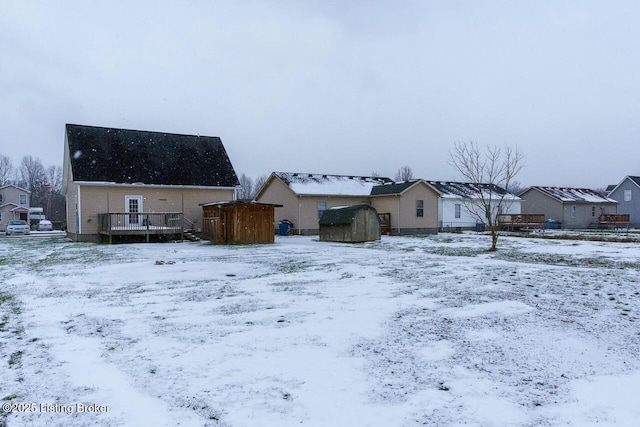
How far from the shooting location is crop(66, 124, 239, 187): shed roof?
26.3 m

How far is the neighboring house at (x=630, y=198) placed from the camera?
48594 mm

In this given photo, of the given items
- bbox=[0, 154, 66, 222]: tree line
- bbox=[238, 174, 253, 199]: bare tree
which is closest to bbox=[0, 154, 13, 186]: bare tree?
bbox=[0, 154, 66, 222]: tree line

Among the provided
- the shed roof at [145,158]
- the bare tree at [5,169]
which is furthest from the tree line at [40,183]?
the shed roof at [145,158]

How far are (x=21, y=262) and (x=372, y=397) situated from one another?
49.7 ft

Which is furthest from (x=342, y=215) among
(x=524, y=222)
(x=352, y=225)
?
(x=524, y=222)

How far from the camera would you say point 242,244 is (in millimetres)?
22750

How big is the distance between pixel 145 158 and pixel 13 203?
45950 millimetres

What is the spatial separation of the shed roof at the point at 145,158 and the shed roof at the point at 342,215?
7645 mm

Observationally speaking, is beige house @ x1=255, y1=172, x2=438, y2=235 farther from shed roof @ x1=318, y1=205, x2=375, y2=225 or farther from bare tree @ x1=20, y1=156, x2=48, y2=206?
bare tree @ x1=20, y1=156, x2=48, y2=206

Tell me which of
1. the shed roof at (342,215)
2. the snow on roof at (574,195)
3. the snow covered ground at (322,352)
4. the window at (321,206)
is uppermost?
the snow on roof at (574,195)

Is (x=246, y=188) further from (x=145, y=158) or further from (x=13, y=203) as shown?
(x=145, y=158)

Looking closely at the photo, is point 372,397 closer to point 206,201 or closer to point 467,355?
point 467,355

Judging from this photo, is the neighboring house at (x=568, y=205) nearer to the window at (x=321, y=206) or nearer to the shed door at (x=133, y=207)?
the window at (x=321, y=206)

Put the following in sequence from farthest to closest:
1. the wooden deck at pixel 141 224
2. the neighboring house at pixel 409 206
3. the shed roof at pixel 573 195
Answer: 1. the shed roof at pixel 573 195
2. the neighboring house at pixel 409 206
3. the wooden deck at pixel 141 224
